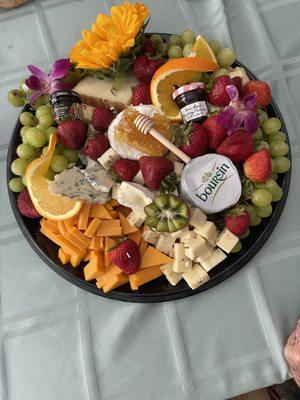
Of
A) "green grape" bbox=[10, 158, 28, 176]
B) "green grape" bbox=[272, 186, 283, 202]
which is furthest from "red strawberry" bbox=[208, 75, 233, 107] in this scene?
"green grape" bbox=[10, 158, 28, 176]

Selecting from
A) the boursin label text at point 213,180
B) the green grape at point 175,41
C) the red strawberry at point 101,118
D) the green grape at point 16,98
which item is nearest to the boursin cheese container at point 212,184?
the boursin label text at point 213,180

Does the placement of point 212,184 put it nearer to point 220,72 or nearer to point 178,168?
point 178,168

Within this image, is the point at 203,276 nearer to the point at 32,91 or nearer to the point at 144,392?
the point at 144,392

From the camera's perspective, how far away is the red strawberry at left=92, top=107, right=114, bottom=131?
94 cm

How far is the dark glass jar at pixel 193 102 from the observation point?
2.97ft

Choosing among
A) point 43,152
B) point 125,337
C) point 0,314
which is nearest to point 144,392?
point 125,337

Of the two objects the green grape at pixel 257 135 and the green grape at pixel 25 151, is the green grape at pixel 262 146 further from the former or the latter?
the green grape at pixel 25 151

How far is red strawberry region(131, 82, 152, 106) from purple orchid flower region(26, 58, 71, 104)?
6.3 inches

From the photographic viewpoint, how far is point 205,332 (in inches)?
36.6

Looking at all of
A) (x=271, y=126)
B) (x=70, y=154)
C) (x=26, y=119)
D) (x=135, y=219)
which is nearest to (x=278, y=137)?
(x=271, y=126)

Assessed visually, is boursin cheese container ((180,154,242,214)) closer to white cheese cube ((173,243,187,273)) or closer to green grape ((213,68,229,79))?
white cheese cube ((173,243,187,273))

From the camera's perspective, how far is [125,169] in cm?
90

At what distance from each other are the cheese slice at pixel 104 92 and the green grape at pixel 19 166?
201 millimetres

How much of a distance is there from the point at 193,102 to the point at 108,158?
0.71 ft
